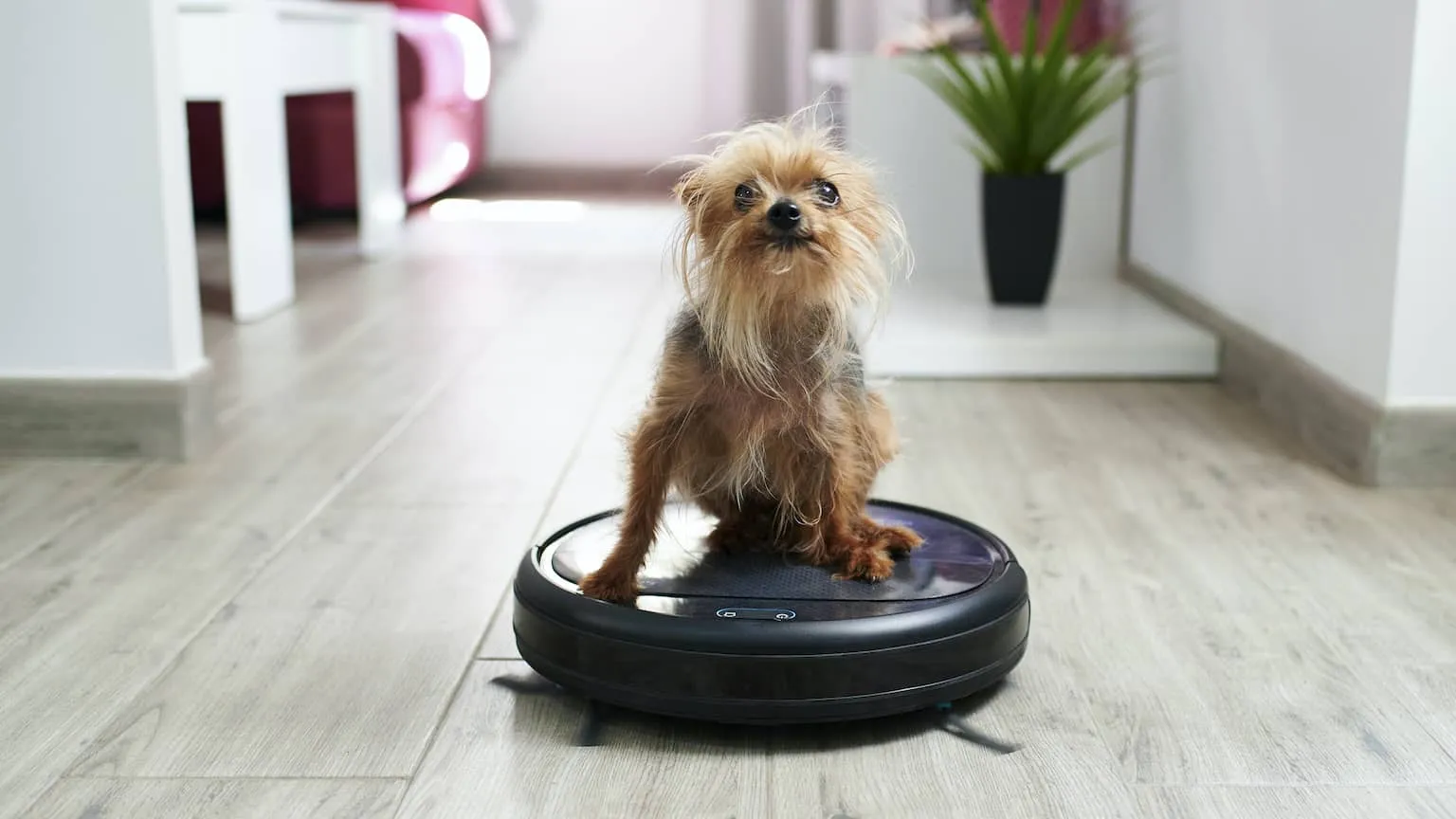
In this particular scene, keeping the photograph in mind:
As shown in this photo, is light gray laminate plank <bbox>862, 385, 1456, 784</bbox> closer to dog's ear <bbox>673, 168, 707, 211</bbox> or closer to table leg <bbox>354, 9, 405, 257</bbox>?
dog's ear <bbox>673, 168, 707, 211</bbox>

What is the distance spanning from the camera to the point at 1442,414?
205 centimetres

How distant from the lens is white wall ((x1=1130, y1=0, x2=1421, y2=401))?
6.81 ft

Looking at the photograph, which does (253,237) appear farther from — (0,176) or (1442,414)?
(1442,414)

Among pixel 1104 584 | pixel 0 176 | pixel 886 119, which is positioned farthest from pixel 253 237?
pixel 1104 584

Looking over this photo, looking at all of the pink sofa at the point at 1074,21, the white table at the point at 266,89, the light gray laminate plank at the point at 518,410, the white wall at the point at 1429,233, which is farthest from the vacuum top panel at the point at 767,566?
the pink sofa at the point at 1074,21

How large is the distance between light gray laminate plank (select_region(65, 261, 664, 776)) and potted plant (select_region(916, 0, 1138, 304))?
121cm

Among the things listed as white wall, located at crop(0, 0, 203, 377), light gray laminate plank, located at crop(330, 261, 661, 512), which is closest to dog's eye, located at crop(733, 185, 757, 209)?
light gray laminate plank, located at crop(330, 261, 661, 512)

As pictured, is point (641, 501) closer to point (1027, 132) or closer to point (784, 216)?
point (784, 216)

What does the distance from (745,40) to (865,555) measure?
17.3 feet

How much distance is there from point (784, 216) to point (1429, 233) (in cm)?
123

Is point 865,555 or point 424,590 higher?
point 865,555

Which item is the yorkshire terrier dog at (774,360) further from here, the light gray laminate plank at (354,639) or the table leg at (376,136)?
the table leg at (376,136)

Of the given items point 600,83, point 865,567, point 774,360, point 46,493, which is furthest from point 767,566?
point 600,83

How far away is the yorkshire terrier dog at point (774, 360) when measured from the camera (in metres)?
1.24
